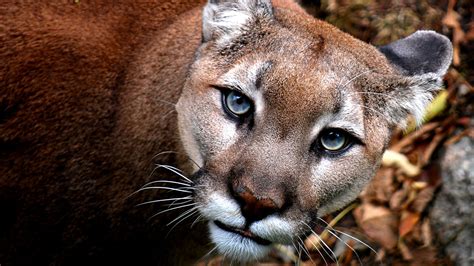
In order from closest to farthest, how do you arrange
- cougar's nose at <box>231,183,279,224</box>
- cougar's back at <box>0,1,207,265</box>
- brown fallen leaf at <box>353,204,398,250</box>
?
cougar's nose at <box>231,183,279,224</box>
cougar's back at <box>0,1,207,265</box>
brown fallen leaf at <box>353,204,398,250</box>

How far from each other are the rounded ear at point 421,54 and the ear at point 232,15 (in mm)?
908

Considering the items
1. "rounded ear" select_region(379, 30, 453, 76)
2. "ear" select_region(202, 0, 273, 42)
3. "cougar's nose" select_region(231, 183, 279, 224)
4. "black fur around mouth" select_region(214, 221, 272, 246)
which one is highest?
"ear" select_region(202, 0, 273, 42)

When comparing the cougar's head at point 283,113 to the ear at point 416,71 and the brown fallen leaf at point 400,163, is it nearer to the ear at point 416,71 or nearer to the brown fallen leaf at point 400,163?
the ear at point 416,71

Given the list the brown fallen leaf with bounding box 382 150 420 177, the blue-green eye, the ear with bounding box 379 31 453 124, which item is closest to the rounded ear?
the ear with bounding box 379 31 453 124

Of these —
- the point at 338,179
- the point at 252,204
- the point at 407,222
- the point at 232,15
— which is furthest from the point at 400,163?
the point at 252,204

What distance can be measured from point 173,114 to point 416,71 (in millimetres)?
1599

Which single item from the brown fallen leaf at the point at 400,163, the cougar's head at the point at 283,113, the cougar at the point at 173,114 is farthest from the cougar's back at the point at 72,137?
the brown fallen leaf at the point at 400,163

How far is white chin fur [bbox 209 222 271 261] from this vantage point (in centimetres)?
438

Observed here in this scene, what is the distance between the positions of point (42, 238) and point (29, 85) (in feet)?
3.48

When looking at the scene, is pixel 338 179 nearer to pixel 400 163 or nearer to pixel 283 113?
pixel 283 113

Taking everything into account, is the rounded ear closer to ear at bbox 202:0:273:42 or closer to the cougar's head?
the cougar's head

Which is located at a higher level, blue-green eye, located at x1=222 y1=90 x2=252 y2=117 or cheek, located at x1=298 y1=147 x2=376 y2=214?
blue-green eye, located at x1=222 y1=90 x2=252 y2=117

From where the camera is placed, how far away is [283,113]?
14.0 feet

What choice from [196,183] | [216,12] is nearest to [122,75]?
[216,12]
